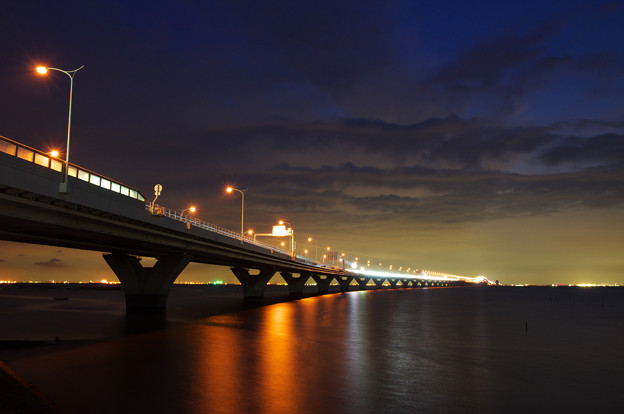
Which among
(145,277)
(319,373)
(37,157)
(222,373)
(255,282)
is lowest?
(319,373)

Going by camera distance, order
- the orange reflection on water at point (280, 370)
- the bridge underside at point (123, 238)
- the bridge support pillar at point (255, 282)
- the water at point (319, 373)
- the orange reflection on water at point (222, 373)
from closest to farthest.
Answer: the orange reflection on water at point (222, 373) < the orange reflection on water at point (280, 370) < the water at point (319, 373) < the bridge underside at point (123, 238) < the bridge support pillar at point (255, 282)

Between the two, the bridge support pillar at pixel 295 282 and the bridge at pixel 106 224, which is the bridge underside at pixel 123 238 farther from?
the bridge support pillar at pixel 295 282

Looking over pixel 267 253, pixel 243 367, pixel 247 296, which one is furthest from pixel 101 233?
pixel 247 296

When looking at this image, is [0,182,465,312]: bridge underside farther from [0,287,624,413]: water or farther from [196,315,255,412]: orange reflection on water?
[196,315,255,412]: orange reflection on water

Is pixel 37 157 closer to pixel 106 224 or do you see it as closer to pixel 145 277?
pixel 106 224

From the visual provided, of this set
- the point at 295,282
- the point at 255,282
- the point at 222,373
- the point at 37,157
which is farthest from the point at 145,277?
the point at 295,282

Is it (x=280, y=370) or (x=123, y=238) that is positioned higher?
(x=123, y=238)

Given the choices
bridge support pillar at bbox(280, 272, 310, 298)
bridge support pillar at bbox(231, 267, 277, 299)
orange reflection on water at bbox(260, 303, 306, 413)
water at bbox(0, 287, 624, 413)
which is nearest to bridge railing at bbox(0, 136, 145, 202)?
water at bbox(0, 287, 624, 413)

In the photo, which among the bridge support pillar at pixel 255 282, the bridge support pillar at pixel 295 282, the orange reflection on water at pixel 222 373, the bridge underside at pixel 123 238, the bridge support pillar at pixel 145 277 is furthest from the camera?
the bridge support pillar at pixel 295 282

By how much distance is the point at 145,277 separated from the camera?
57094 mm

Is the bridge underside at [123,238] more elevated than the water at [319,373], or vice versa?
the bridge underside at [123,238]

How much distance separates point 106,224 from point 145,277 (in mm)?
22611

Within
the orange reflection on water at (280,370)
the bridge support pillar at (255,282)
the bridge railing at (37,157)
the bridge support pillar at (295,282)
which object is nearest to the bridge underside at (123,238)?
the bridge railing at (37,157)

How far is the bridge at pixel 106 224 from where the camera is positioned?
1032 inches
